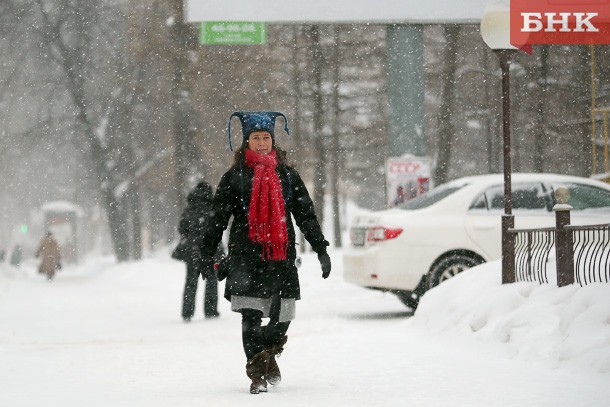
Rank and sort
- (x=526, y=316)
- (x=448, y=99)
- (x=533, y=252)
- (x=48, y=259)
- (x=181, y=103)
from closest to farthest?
(x=526, y=316)
(x=533, y=252)
(x=448, y=99)
(x=181, y=103)
(x=48, y=259)

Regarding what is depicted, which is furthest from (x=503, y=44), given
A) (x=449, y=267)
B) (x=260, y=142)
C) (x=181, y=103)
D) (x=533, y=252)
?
(x=181, y=103)

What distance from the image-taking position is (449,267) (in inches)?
506

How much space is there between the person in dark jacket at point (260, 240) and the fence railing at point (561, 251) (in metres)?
2.58

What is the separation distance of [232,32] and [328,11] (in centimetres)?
171

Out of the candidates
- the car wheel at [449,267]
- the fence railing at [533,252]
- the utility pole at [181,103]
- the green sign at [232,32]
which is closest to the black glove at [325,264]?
the fence railing at [533,252]

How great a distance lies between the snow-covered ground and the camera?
6820 millimetres

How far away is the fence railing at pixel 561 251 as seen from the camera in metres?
8.84

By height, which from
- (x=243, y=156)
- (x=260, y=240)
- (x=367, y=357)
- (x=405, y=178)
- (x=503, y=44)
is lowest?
(x=367, y=357)

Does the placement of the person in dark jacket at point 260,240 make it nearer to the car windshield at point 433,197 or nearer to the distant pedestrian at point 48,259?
the car windshield at point 433,197

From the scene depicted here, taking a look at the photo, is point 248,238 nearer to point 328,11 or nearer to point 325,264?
point 325,264

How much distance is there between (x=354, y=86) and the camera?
3422 cm

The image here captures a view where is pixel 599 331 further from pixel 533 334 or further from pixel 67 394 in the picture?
pixel 67 394

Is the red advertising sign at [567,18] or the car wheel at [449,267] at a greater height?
the red advertising sign at [567,18]

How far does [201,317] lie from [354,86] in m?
19.9
